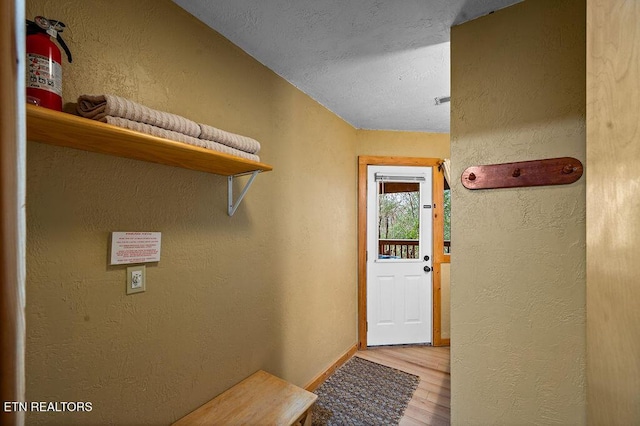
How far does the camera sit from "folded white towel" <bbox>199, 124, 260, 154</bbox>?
1.21m

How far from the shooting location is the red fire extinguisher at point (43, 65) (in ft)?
2.58

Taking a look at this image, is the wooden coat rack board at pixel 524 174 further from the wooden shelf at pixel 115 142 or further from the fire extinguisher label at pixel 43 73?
the fire extinguisher label at pixel 43 73

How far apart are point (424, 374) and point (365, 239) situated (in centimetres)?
138

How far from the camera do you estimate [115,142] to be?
953 millimetres

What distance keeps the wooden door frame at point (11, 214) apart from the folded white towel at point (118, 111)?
72 centimetres

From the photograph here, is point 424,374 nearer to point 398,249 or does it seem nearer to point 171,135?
point 398,249

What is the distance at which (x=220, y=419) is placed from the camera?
4.31 feet

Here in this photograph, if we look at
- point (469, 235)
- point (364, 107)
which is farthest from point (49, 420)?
point (364, 107)

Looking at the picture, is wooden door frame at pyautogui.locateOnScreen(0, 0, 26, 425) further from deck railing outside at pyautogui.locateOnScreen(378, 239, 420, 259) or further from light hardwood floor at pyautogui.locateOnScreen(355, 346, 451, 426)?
deck railing outside at pyautogui.locateOnScreen(378, 239, 420, 259)

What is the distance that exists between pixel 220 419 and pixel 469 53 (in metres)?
2.20

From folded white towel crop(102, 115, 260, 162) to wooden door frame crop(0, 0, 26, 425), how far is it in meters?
0.72

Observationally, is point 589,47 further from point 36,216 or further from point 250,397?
point 250,397

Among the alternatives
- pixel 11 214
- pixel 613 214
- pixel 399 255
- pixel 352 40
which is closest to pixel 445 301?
pixel 399 255

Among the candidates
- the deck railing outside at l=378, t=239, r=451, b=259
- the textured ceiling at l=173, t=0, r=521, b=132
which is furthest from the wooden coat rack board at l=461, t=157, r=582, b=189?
the deck railing outside at l=378, t=239, r=451, b=259
